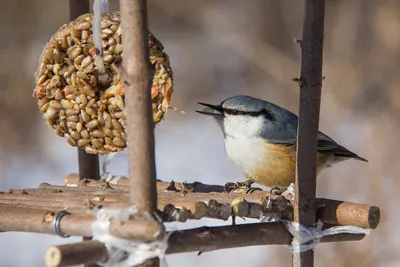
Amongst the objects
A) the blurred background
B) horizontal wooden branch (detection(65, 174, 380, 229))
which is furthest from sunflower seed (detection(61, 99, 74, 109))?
the blurred background

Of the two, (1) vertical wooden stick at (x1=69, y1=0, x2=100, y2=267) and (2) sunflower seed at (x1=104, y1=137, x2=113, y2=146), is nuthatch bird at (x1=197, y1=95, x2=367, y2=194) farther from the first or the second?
(1) vertical wooden stick at (x1=69, y1=0, x2=100, y2=267)

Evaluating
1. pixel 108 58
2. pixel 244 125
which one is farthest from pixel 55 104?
pixel 244 125

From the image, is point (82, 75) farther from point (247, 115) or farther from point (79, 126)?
point (247, 115)

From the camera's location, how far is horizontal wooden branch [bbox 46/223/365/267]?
57.9 inches

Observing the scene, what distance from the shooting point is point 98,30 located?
231cm

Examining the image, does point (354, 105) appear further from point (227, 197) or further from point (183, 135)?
point (227, 197)

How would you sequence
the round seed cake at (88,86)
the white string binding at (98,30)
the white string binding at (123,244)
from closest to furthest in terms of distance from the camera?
the white string binding at (123,244)
the white string binding at (98,30)
the round seed cake at (88,86)

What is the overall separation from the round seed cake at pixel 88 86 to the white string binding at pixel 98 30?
1cm

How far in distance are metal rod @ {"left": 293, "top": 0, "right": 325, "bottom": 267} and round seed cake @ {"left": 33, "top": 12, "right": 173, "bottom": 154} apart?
1.79ft

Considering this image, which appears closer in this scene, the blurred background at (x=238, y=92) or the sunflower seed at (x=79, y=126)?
the sunflower seed at (x=79, y=126)

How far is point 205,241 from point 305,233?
0.35 m

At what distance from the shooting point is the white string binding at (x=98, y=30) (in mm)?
2277

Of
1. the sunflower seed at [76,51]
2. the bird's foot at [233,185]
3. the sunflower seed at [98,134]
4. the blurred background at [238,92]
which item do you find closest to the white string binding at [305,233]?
the bird's foot at [233,185]

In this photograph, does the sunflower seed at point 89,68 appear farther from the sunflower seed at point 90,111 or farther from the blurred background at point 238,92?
the blurred background at point 238,92
